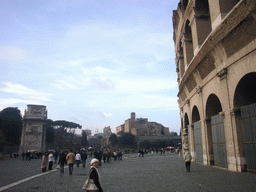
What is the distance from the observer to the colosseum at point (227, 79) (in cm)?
791

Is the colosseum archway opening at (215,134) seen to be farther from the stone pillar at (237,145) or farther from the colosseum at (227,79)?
the stone pillar at (237,145)

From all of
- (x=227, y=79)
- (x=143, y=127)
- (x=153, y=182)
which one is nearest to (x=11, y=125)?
(x=153, y=182)

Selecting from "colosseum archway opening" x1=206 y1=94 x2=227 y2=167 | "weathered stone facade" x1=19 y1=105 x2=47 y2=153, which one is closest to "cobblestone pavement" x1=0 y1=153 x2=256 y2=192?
"colosseum archway opening" x1=206 y1=94 x2=227 y2=167

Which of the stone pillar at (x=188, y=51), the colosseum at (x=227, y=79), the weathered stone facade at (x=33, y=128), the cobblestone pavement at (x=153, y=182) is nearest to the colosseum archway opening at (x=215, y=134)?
the colosseum at (x=227, y=79)

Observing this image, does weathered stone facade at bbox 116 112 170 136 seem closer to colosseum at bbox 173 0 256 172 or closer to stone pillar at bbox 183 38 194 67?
stone pillar at bbox 183 38 194 67

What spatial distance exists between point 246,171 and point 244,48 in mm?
4974

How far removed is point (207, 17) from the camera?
12625mm

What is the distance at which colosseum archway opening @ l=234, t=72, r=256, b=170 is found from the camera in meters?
8.34

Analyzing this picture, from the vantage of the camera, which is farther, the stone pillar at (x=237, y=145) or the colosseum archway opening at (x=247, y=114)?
the stone pillar at (x=237, y=145)

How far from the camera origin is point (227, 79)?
952 centimetres

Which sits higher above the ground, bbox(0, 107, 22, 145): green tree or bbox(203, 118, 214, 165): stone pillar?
bbox(0, 107, 22, 145): green tree

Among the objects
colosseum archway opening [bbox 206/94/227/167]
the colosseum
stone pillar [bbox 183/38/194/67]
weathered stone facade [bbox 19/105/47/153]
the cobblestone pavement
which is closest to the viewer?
the cobblestone pavement

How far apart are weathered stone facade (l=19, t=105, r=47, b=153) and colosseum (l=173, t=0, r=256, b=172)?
1622 inches

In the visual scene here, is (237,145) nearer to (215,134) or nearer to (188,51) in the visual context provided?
(215,134)
